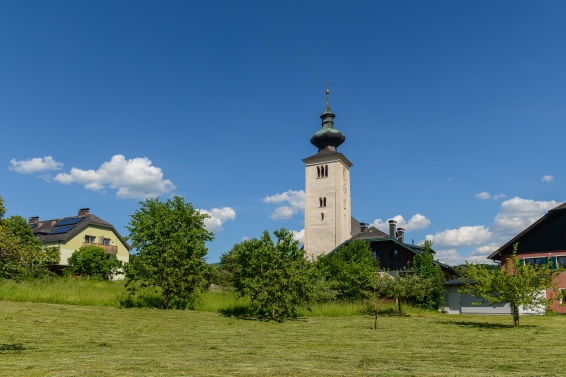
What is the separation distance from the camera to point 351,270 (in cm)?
3944

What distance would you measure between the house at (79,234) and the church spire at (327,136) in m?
31.7

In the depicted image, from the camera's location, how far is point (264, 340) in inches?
635

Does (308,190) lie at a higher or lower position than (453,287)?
higher

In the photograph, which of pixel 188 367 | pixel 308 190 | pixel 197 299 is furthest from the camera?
→ pixel 308 190

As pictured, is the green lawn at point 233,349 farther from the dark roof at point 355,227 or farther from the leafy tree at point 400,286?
the dark roof at point 355,227

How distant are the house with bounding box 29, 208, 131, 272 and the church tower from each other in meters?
25.8

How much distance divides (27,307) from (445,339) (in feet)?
60.7

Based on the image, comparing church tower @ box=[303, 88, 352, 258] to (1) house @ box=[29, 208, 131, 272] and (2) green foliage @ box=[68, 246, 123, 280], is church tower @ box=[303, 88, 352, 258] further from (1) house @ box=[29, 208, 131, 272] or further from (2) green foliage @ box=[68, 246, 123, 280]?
(2) green foliage @ box=[68, 246, 123, 280]

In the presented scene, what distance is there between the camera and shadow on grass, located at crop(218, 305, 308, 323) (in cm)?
2583

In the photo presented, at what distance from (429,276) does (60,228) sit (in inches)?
1721

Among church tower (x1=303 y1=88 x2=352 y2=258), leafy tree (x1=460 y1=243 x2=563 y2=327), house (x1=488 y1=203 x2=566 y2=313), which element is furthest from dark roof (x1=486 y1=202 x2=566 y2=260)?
church tower (x1=303 y1=88 x2=352 y2=258)

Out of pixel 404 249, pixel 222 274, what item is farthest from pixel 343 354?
pixel 222 274

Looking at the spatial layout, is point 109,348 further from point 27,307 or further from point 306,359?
point 27,307

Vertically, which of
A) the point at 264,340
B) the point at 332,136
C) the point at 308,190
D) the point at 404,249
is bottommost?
the point at 264,340
